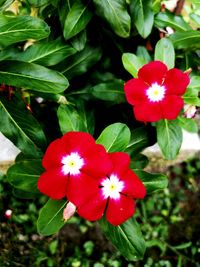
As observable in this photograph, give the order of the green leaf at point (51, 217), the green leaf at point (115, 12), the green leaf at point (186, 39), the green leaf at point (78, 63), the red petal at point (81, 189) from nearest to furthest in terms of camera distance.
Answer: the red petal at point (81, 189)
the green leaf at point (51, 217)
the green leaf at point (115, 12)
the green leaf at point (186, 39)
the green leaf at point (78, 63)

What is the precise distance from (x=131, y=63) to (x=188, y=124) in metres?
0.32

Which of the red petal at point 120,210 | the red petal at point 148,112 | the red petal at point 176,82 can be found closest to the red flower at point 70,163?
the red petal at point 120,210

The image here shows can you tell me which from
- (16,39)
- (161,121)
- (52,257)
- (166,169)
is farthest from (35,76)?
(166,169)

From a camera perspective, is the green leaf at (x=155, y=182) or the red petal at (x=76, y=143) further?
the green leaf at (x=155, y=182)

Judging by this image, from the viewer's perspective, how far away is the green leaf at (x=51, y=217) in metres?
1.20

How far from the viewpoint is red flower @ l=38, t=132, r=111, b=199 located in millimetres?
1083

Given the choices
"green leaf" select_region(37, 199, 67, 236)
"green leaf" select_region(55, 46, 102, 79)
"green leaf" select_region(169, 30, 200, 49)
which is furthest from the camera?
"green leaf" select_region(55, 46, 102, 79)

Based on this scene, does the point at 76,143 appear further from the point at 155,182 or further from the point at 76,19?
the point at 76,19

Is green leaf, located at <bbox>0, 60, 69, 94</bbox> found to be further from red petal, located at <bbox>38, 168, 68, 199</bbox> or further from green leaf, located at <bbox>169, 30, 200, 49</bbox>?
green leaf, located at <bbox>169, 30, 200, 49</bbox>

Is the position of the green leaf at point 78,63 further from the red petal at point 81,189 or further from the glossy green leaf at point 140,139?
the red petal at point 81,189

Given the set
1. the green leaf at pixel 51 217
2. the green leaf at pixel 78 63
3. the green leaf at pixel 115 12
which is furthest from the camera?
the green leaf at pixel 78 63

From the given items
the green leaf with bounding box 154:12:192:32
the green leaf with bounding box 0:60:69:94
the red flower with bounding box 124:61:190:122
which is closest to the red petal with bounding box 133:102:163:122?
Result: the red flower with bounding box 124:61:190:122

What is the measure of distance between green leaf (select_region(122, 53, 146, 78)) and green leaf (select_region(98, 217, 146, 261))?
52 centimetres

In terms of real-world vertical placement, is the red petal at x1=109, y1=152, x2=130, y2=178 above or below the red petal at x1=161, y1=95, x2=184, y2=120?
below
